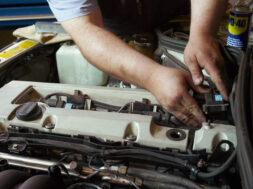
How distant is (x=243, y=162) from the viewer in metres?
0.50

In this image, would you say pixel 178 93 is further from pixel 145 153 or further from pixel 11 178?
pixel 11 178

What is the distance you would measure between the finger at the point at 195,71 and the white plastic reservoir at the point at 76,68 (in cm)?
48

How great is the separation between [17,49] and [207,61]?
2.97 ft

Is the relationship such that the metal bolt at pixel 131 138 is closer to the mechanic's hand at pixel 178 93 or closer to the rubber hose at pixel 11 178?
the mechanic's hand at pixel 178 93

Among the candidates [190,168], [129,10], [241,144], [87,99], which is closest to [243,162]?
[241,144]

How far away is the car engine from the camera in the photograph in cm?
70

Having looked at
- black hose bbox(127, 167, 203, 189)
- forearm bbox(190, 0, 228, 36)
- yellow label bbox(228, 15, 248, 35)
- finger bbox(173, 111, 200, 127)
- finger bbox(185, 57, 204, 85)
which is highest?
forearm bbox(190, 0, 228, 36)

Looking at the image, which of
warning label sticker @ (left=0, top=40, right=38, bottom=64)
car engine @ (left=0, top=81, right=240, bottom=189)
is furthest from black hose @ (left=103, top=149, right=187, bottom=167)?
warning label sticker @ (left=0, top=40, right=38, bottom=64)

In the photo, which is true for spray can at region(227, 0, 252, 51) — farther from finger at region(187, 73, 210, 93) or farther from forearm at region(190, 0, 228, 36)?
finger at region(187, 73, 210, 93)

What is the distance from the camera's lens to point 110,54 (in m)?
1.00

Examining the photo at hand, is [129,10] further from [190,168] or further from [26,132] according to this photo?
[190,168]

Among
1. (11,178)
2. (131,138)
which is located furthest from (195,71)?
(11,178)

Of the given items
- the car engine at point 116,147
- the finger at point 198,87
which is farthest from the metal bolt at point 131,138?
the finger at point 198,87

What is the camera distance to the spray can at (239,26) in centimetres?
106
